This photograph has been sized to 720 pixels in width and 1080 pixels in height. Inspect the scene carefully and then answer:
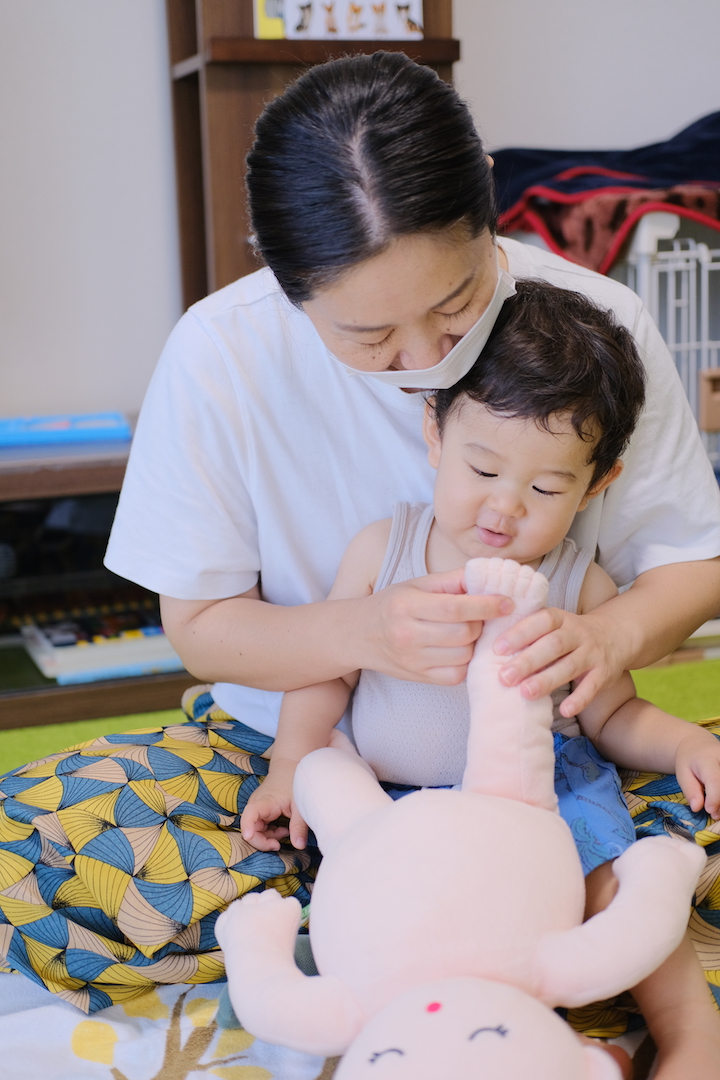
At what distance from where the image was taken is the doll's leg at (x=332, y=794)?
0.86 metres

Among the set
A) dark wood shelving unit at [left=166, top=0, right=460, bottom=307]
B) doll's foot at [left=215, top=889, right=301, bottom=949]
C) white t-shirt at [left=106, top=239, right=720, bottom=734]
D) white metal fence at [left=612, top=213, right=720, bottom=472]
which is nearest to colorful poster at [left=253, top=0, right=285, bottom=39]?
dark wood shelving unit at [left=166, top=0, right=460, bottom=307]

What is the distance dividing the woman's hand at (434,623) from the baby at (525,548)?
124 millimetres

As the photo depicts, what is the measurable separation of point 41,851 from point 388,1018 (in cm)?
47

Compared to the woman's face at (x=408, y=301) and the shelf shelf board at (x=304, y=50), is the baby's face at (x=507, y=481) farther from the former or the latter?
the shelf shelf board at (x=304, y=50)

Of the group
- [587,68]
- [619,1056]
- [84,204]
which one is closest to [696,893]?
[619,1056]

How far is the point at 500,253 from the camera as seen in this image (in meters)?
1.10

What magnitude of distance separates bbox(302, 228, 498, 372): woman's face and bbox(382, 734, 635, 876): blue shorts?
0.41 m

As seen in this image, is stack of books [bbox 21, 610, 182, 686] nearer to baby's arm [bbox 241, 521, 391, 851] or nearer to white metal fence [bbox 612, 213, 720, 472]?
baby's arm [bbox 241, 521, 391, 851]

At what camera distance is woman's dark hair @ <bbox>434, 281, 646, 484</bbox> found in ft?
3.12

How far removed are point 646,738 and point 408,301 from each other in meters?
0.50

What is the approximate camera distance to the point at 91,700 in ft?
6.28

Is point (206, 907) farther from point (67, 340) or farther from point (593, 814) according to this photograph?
point (67, 340)

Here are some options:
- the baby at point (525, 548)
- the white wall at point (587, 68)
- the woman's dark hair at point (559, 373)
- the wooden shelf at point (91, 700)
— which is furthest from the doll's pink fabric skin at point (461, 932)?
the white wall at point (587, 68)

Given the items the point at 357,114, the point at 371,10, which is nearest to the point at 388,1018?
the point at 357,114
